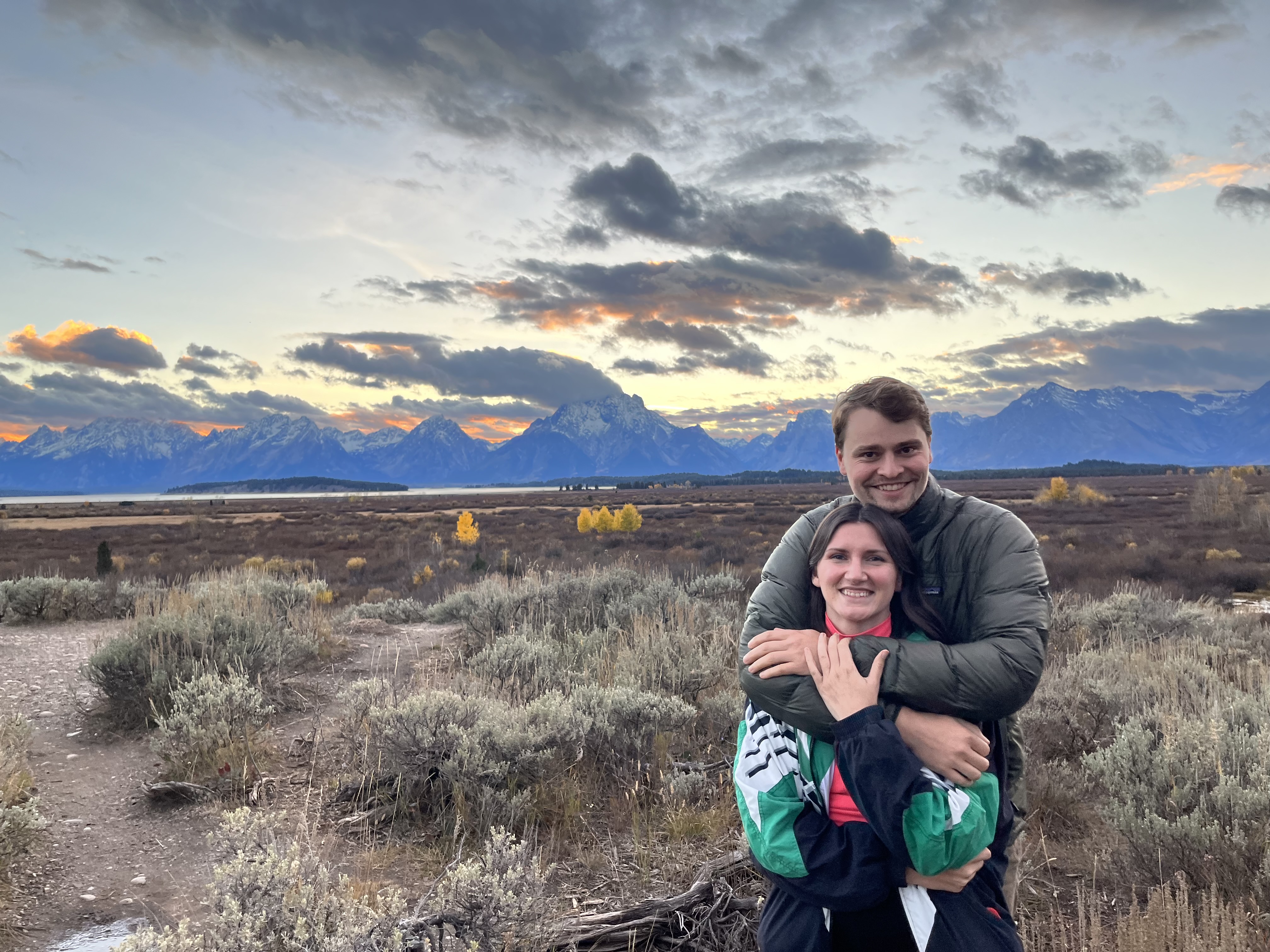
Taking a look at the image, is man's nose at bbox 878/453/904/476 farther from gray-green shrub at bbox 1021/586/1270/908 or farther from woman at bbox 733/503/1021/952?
gray-green shrub at bbox 1021/586/1270/908

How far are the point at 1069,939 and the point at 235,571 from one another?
1316cm

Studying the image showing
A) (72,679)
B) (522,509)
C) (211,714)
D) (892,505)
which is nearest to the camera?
(892,505)

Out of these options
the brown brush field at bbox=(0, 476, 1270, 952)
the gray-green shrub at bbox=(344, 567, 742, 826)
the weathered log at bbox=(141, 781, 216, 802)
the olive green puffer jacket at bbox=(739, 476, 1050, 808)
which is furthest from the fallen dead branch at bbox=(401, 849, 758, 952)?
the weathered log at bbox=(141, 781, 216, 802)

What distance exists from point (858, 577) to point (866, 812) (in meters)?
0.61

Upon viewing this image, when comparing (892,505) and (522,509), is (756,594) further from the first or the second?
(522,509)

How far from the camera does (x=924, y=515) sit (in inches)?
85.3

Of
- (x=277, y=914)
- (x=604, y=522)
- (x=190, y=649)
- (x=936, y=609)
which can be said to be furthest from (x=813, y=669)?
(x=604, y=522)

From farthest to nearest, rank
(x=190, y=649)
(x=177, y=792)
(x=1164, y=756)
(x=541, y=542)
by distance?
(x=541, y=542) → (x=190, y=649) → (x=177, y=792) → (x=1164, y=756)

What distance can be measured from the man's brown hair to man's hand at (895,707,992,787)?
0.87 m

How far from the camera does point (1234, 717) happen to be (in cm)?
454

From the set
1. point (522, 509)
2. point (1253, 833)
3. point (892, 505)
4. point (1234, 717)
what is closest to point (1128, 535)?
point (1234, 717)

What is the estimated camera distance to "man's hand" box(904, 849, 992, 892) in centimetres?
173

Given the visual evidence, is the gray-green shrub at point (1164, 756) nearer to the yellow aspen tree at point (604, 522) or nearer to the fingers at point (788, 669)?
the fingers at point (788, 669)

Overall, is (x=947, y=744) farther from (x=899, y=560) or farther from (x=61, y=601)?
(x=61, y=601)
